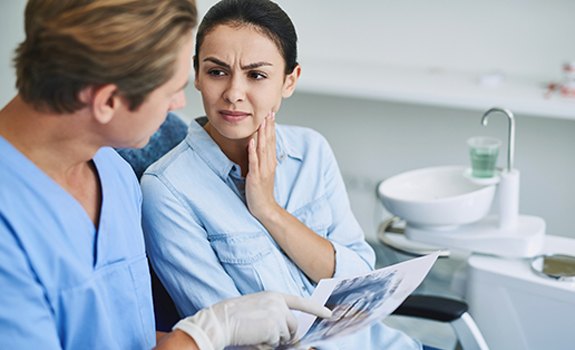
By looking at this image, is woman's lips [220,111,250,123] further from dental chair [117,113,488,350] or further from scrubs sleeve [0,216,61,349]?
scrubs sleeve [0,216,61,349]

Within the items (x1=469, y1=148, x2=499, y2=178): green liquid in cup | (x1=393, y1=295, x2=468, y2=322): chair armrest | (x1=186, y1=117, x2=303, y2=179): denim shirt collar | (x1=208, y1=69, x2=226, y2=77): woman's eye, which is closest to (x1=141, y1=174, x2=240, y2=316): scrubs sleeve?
(x1=186, y1=117, x2=303, y2=179): denim shirt collar

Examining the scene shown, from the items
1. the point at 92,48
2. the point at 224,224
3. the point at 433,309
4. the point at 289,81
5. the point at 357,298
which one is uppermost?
the point at 92,48

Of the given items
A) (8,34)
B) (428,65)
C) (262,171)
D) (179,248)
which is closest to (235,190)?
(262,171)

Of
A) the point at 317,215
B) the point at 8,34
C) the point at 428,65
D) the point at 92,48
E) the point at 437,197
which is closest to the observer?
the point at 92,48

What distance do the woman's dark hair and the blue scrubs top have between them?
355 mm

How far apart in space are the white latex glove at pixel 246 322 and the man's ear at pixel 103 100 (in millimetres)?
361

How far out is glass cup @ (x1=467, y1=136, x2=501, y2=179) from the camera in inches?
78.9

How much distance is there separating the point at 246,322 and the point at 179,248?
234 mm

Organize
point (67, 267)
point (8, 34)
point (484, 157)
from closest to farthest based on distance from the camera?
point (67, 267)
point (484, 157)
point (8, 34)

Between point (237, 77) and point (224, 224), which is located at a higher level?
point (237, 77)

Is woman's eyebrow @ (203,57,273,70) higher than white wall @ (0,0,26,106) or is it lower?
higher

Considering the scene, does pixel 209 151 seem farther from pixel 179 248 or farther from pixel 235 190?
pixel 179 248

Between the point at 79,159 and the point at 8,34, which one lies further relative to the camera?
the point at 8,34

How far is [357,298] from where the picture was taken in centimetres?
132
